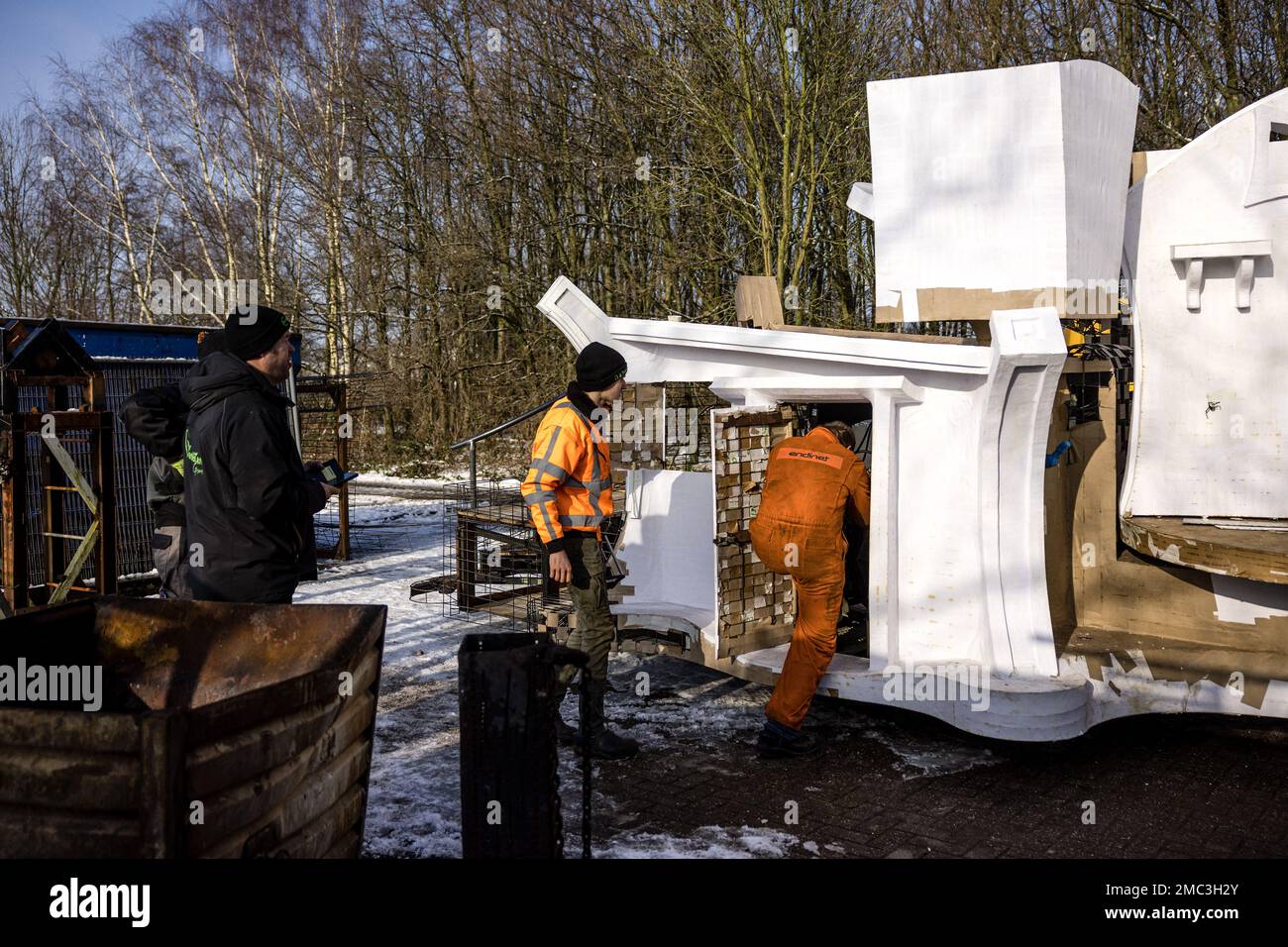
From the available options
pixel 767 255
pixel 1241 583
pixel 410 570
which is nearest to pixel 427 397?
pixel 767 255

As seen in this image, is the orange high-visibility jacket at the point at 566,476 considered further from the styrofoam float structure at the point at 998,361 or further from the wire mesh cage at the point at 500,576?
the wire mesh cage at the point at 500,576

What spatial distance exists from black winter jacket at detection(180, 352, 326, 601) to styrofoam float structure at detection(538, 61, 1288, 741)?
2855mm

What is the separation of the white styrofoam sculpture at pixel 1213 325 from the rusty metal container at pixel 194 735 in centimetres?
506

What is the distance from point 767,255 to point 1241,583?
448 inches

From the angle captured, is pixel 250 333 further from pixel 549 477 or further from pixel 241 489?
pixel 549 477

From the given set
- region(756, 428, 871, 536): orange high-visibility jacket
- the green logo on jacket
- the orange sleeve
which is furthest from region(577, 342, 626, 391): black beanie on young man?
the green logo on jacket

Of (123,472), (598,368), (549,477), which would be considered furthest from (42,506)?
(598,368)

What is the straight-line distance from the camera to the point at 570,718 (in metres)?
6.35

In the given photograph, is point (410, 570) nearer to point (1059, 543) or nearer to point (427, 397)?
point (1059, 543)

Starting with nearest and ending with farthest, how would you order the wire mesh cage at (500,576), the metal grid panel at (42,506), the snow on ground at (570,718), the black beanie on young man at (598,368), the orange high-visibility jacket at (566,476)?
the snow on ground at (570,718), the orange high-visibility jacket at (566,476), the black beanie on young man at (598,368), the wire mesh cage at (500,576), the metal grid panel at (42,506)

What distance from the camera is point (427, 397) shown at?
907 inches

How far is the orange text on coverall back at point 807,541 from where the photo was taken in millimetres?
5488

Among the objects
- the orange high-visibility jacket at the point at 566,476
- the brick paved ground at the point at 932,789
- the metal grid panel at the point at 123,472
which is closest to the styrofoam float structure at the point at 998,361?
the brick paved ground at the point at 932,789

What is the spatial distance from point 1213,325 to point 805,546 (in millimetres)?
→ 3001
